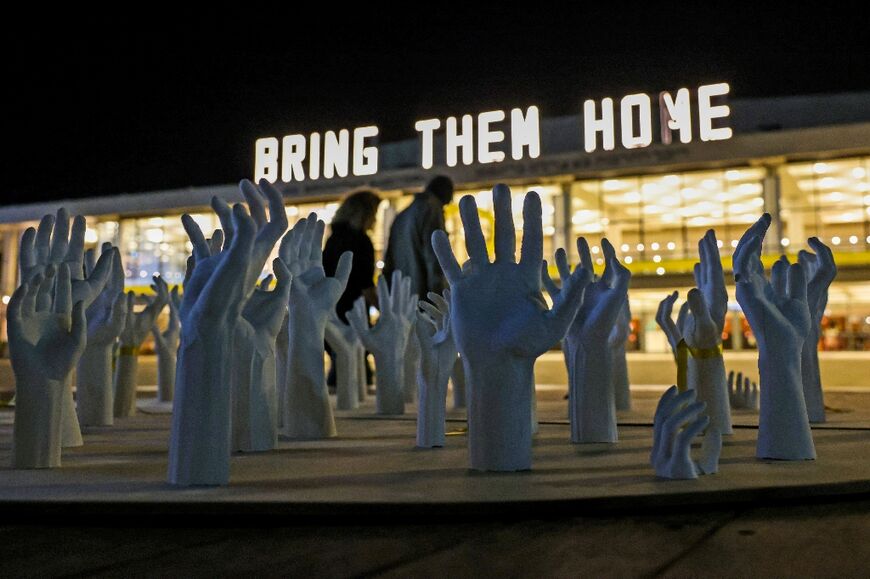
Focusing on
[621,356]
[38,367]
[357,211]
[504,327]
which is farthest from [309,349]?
[357,211]

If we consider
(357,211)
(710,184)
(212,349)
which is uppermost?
(710,184)

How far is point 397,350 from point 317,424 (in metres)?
1.93

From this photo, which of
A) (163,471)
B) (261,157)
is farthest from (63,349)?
(261,157)

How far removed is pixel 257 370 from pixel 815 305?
154 inches

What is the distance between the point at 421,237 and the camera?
973cm

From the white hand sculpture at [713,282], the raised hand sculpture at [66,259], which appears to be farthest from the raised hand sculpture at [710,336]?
the raised hand sculpture at [66,259]

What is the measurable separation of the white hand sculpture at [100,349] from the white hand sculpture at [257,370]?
1.83 m

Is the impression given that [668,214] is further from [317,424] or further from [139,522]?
[139,522]

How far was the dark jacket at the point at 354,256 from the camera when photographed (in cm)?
994

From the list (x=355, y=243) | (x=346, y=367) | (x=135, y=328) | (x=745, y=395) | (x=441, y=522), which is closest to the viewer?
(x=441, y=522)

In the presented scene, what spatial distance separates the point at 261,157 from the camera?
29.5m

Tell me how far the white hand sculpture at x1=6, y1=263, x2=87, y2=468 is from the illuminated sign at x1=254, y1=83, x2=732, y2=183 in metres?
17.7

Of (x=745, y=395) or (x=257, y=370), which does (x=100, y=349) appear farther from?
(x=745, y=395)

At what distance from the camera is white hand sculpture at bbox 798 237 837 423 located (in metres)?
5.41
